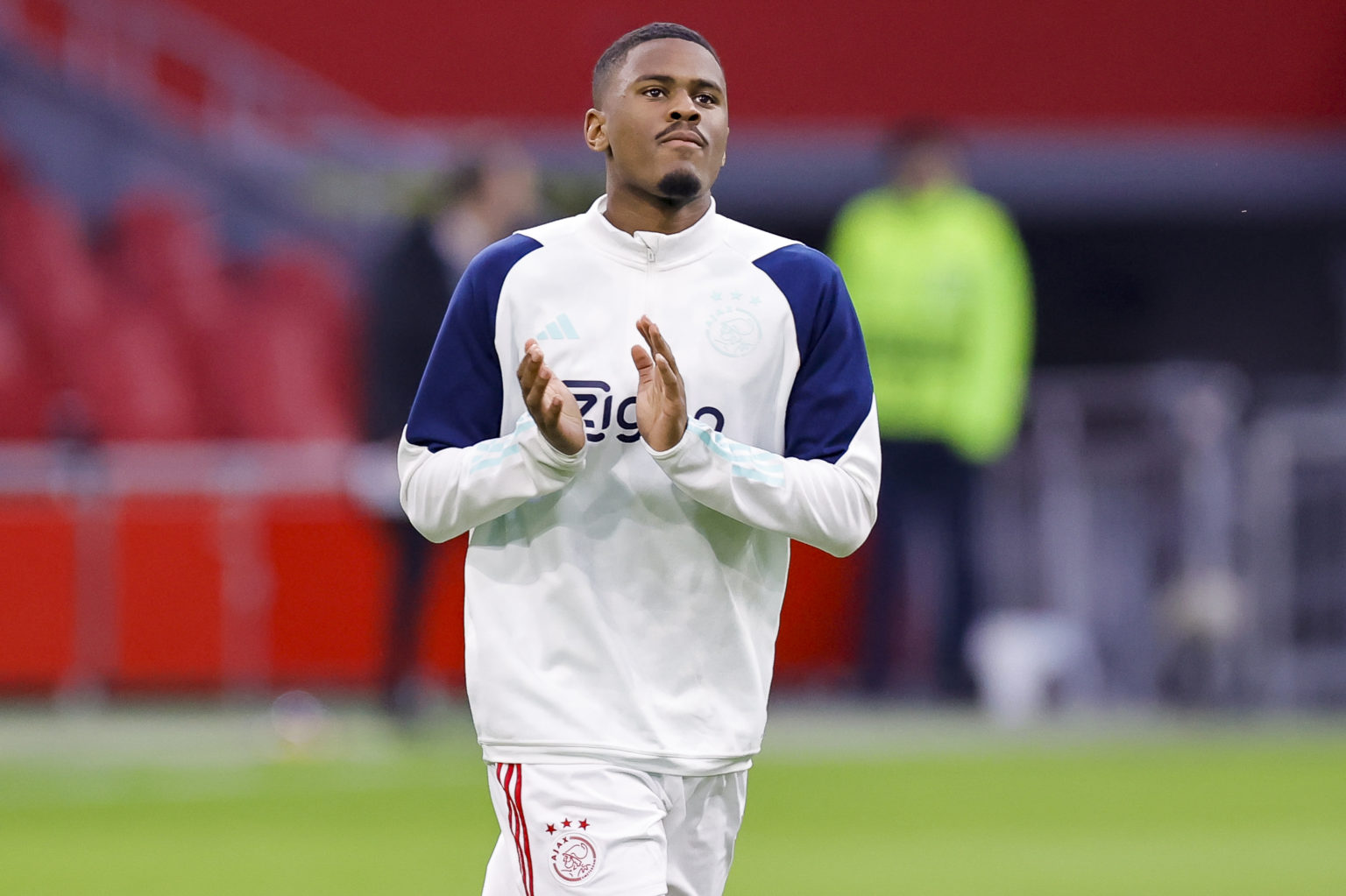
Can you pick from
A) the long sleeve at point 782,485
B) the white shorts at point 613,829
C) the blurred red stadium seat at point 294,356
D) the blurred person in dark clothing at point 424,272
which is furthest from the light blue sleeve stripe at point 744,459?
the blurred red stadium seat at point 294,356

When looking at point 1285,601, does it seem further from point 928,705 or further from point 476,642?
point 476,642

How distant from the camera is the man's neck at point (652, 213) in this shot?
3.53 meters

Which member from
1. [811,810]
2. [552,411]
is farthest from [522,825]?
[811,810]

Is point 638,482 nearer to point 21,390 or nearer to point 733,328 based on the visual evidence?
point 733,328

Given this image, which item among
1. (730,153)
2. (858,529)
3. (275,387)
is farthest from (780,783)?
(730,153)

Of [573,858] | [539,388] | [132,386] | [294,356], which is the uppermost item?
[294,356]

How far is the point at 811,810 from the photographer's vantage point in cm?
712

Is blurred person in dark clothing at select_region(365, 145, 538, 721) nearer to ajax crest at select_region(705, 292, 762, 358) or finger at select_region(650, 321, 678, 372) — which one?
ajax crest at select_region(705, 292, 762, 358)

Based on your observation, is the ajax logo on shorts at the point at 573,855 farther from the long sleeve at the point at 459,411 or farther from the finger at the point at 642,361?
the finger at the point at 642,361

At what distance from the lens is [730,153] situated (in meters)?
15.7

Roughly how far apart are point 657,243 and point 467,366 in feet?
1.24

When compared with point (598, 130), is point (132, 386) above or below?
above

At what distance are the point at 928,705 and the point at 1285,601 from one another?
180 cm

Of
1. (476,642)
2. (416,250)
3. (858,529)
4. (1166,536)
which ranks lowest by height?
(476,642)
